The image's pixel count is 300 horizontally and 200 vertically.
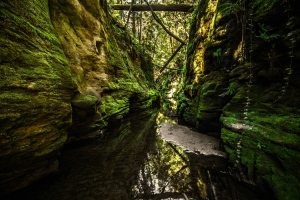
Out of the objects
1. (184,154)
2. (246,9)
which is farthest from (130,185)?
(246,9)

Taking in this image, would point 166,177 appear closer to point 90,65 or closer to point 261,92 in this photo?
point 261,92

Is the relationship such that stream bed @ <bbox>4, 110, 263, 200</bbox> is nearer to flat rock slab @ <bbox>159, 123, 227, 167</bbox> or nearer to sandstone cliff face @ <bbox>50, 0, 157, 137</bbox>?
flat rock slab @ <bbox>159, 123, 227, 167</bbox>

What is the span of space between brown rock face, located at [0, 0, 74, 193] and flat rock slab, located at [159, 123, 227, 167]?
11.4 feet

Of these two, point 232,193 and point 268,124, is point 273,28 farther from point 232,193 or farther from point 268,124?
point 232,193

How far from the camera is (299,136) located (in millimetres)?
2189

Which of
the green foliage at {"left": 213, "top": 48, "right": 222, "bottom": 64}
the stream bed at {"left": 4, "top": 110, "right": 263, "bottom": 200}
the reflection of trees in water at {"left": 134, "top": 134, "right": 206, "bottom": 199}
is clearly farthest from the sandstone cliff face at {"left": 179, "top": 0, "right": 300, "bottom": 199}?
the reflection of trees in water at {"left": 134, "top": 134, "right": 206, "bottom": 199}

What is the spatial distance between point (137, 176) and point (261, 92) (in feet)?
11.6

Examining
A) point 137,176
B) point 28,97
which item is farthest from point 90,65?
point 137,176

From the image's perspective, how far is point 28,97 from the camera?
2445 mm

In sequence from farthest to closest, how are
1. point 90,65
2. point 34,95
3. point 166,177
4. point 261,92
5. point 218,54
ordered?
1. point 90,65
2. point 218,54
3. point 261,92
4. point 166,177
5. point 34,95

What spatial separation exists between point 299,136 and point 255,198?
4.13 ft

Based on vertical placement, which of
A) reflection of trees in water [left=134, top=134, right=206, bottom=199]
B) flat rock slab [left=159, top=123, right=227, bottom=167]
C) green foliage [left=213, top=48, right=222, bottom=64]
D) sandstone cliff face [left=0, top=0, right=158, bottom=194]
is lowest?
reflection of trees in water [left=134, top=134, right=206, bottom=199]

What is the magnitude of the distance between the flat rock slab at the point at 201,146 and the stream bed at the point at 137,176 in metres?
0.03

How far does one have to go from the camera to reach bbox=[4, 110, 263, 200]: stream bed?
8.34 ft
